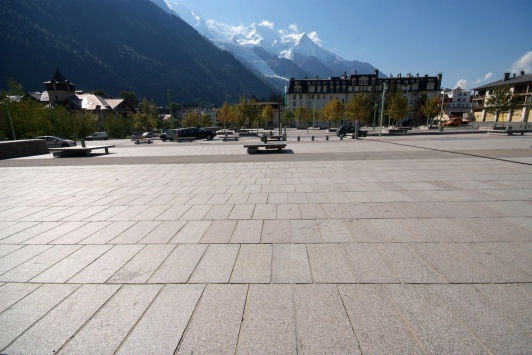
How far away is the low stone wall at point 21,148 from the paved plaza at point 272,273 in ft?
50.3

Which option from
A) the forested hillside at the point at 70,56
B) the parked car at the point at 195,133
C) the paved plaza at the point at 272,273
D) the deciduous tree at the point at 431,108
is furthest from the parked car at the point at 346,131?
the forested hillside at the point at 70,56

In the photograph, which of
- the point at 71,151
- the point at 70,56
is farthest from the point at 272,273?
the point at 70,56

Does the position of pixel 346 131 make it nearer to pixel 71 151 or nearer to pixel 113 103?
pixel 71 151

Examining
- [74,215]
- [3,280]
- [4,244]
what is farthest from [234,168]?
[3,280]

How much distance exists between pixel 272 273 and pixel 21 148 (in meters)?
22.9

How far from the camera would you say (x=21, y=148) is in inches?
699

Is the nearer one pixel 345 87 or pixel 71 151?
pixel 71 151

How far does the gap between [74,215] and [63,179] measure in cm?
518

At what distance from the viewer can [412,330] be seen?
2.15m

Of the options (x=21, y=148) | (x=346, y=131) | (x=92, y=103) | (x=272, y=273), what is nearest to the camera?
(x=272, y=273)

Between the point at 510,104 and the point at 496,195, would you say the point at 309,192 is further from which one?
the point at 510,104

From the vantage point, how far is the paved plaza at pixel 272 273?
2.13 meters

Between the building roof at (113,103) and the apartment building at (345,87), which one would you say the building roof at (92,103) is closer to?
the building roof at (113,103)

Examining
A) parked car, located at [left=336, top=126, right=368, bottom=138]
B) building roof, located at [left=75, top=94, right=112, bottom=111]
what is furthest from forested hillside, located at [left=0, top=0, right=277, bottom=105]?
parked car, located at [left=336, top=126, right=368, bottom=138]
